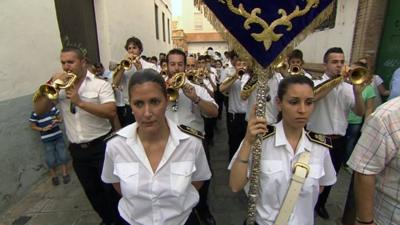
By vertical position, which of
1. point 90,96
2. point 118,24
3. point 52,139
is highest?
point 118,24

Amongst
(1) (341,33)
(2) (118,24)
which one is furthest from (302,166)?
(2) (118,24)

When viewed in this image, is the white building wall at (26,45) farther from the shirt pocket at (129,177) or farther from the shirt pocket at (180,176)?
the shirt pocket at (180,176)

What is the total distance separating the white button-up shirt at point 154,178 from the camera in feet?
5.99

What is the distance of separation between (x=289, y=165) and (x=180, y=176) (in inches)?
30.3

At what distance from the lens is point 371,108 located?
14.5 feet

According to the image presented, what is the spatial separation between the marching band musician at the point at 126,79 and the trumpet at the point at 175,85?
5.68 ft

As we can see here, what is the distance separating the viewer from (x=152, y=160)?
6.19 ft

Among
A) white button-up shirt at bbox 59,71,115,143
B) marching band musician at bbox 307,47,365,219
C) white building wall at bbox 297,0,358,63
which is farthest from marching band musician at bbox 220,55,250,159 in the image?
white building wall at bbox 297,0,358,63

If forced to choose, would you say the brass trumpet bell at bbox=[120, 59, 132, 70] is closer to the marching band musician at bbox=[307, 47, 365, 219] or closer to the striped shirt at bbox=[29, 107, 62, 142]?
the striped shirt at bbox=[29, 107, 62, 142]

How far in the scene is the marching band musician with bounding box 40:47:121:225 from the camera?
2914 mm

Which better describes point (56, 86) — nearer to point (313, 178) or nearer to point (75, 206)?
point (75, 206)

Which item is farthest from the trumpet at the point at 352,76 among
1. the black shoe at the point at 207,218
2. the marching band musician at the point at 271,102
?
the black shoe at the point at 207,218

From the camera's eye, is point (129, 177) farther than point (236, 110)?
No

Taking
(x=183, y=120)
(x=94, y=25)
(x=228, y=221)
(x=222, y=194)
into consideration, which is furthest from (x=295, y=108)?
(x=94, y=25)
